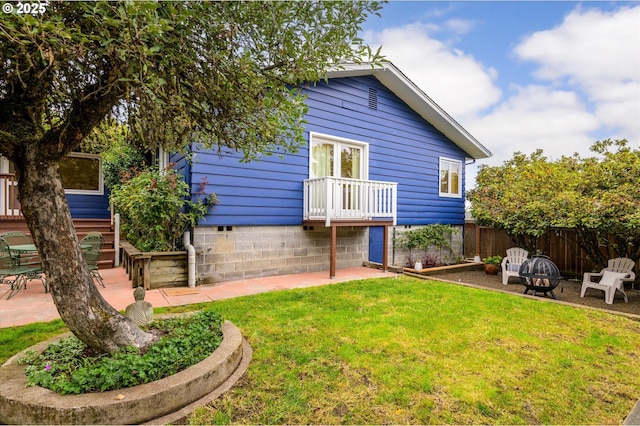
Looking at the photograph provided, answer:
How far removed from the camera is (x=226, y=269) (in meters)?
6.62

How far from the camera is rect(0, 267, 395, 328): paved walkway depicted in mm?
4219

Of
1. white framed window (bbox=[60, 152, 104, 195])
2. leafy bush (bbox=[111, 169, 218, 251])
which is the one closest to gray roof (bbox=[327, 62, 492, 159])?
leafy bush (bbox=[111, 169, 218, 251])

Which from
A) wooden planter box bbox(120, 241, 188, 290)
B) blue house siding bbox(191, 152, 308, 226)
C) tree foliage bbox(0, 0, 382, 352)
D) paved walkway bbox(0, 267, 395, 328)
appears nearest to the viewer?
tree foliage bbox(0, 0, 382, 352)

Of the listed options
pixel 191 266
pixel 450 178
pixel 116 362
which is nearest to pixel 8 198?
pixel 191 266

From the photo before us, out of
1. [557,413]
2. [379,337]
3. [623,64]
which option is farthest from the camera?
[623,64]

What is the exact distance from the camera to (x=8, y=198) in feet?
24.2

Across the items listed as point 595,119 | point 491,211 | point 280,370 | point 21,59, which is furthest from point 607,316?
point 595,119

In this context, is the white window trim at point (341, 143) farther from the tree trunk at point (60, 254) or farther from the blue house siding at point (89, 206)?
the blue house siding at point (89, 206)

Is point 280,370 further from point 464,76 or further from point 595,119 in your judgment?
point 595,119

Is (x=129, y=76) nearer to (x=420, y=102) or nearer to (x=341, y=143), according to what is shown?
(x=341, y=143)

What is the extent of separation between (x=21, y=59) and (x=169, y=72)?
0.90 m

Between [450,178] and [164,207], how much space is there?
9388 millimetres

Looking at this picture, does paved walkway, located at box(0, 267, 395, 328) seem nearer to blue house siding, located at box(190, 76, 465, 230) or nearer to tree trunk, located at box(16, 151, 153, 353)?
blue house siding, located at box(190, 76, 465, 230)

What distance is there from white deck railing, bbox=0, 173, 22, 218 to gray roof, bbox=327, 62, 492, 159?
7.91 meters
